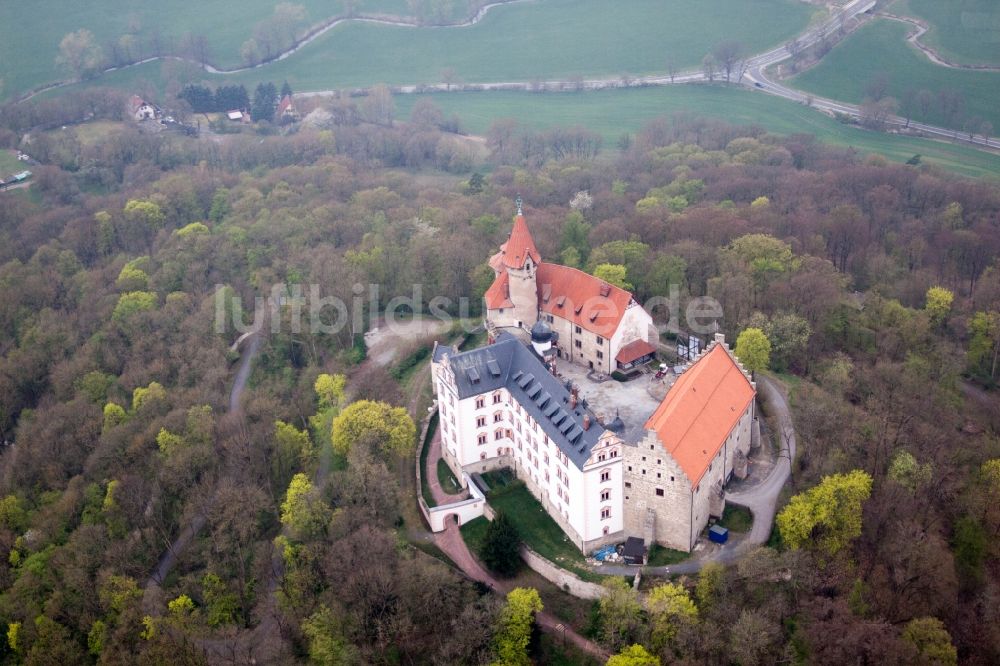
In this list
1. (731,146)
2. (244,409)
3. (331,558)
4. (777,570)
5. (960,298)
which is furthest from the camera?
(731,146)

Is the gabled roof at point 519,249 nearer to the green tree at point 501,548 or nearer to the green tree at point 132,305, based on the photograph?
the green tree at point 501,548

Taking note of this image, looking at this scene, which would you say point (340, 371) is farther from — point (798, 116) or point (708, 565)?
point (798, 116)

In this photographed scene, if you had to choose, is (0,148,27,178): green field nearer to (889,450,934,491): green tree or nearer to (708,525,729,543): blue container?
(708,525,729,543): blue container

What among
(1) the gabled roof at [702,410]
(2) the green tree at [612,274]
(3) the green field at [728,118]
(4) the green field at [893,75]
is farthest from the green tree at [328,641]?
(4) the green field at [893,75]

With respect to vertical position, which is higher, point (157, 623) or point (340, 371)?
point (340, 371)

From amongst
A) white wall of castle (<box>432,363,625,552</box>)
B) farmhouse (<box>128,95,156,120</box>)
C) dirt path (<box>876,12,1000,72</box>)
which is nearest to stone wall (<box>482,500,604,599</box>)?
white wall of castle (<box>432,363,625,552</box>)

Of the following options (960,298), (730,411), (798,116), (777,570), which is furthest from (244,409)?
(798,116)
